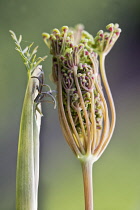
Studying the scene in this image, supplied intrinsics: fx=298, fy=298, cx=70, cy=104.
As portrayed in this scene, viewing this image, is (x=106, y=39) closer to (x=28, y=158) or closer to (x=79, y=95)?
(x=79, y=95)

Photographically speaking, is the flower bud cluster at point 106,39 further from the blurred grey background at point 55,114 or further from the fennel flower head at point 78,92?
the blurred grey background at point 55,114

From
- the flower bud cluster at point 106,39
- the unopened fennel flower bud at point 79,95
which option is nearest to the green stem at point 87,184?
the unopened fennel flower bud at point 79,95

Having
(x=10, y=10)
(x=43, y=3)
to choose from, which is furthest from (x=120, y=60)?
(x=10, y=10)

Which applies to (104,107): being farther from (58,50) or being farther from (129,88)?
(129,88)

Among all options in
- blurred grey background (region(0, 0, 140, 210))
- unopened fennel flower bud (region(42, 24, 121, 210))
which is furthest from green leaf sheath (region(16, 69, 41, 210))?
blurred grey background (region(0, 0, 140, 210))

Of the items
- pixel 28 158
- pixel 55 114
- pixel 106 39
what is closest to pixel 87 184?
pixel 28 158

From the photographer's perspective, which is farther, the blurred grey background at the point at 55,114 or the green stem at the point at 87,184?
the blurred grey background at the point at 55,114
